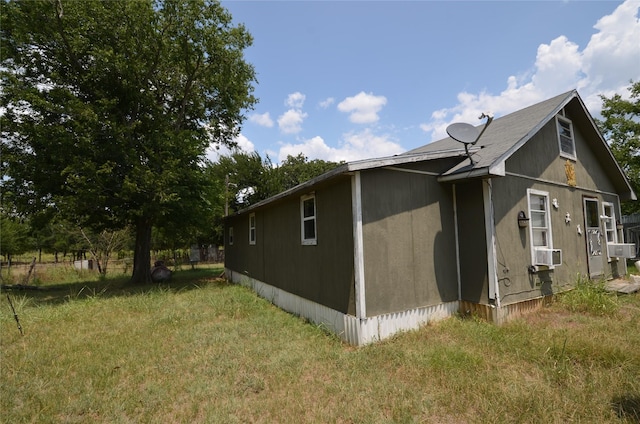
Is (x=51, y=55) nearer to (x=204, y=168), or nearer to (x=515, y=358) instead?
(x=204, y=168)

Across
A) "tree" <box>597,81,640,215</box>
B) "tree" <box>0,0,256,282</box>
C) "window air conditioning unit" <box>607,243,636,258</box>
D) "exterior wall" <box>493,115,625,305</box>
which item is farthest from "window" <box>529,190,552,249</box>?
"tree" <box>597,81,640,215</box>

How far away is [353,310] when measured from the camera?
5.13 metres

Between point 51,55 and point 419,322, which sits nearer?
point 419,322

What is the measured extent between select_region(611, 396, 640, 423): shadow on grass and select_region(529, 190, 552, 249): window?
4023mm

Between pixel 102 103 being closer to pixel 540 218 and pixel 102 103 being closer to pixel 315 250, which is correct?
pixel 315 250

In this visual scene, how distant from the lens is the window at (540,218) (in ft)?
22.3

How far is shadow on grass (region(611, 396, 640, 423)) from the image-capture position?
288 cm

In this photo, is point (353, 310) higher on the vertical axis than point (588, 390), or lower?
higher

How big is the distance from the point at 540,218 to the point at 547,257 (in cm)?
110

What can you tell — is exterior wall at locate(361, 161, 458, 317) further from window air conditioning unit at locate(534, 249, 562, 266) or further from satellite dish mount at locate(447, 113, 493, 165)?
window air conditioning unit at locate(534, 249, 562, 266)

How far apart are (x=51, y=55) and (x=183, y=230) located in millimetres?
8196

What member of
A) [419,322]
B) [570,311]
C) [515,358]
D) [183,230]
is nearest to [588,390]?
[515,358]

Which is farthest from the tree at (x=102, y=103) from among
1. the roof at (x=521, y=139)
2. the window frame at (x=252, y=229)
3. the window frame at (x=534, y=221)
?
the window frame at (x=534, y=221)

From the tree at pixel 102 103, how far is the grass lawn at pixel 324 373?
5.83 m
